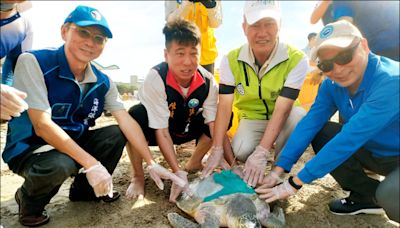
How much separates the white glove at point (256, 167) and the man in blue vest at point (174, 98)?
0.42m

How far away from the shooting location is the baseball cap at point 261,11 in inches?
85.0

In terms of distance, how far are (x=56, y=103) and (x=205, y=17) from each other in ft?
5.52

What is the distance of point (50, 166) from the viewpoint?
73.7 inches

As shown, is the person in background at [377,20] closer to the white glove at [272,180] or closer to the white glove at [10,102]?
the white glove at [272,180]

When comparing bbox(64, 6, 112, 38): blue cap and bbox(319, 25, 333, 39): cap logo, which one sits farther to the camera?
bbox(64, 6, 112, 38): blue cap

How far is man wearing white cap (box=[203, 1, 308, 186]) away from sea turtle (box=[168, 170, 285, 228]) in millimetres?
174

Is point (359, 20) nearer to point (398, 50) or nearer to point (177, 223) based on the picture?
point (398, 50)

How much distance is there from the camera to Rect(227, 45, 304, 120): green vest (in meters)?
2.36

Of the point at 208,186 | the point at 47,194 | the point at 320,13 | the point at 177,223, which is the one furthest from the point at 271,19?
the point at 47,194

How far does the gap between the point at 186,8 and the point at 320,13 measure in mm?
1219

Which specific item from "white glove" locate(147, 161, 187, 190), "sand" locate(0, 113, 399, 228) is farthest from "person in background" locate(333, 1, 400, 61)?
"white glove" locate(147, 161, 187, 190)

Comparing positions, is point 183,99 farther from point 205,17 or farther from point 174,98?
point 205,17

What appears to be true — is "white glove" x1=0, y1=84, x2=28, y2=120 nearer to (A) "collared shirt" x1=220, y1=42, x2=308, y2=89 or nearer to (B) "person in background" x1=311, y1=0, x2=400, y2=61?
(A) "collared shirt" x1=220, y1=42, x2=308, y2=89

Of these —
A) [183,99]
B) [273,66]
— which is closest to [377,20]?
[273,66]
